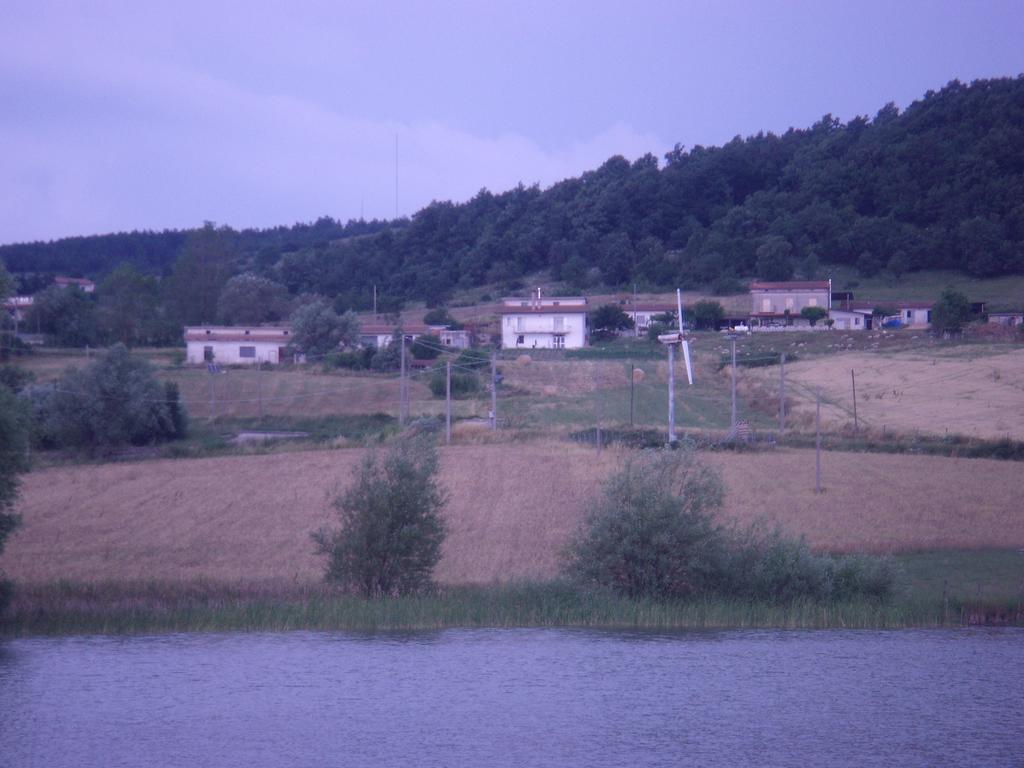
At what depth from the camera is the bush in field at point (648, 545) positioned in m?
15.3

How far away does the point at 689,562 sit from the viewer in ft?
50.0

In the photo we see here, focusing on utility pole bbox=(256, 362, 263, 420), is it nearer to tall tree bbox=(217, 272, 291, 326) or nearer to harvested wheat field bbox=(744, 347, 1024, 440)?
tall tree bbox=(217, 272, 291, 326)

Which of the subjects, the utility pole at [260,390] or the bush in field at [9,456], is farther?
the utility pole at [260,390]

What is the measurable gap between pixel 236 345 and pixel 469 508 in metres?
43.8

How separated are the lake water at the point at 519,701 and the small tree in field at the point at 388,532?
4743 mm

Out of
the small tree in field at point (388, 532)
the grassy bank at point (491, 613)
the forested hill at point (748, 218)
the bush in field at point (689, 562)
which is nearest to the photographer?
the grassy bank at point (491, 613)

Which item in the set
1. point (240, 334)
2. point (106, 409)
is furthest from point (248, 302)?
point (106, 409)

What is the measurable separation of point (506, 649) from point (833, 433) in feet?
99.3

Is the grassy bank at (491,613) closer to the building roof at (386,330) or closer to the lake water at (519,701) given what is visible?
the lake water at (519,701)

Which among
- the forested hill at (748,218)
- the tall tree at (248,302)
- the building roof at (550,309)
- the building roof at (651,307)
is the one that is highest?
the forested hill at (748,218)

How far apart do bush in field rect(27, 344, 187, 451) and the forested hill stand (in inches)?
1776

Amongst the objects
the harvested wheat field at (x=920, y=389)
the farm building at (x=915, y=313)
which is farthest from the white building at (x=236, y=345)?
the farm building at (x=915, y=313)

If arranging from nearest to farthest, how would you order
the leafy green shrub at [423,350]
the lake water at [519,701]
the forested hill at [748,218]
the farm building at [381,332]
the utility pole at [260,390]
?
1. the lake water at [519,701]
2. the utility pole at [260,390]
3. the leafy green shrub at [423,350]
4. the farm building at [381,332]
5. the forested hill at [748,218]

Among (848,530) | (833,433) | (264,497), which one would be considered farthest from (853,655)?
(833,433)
